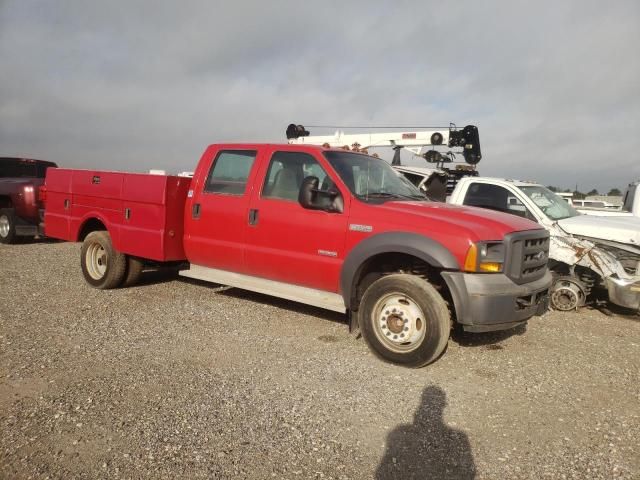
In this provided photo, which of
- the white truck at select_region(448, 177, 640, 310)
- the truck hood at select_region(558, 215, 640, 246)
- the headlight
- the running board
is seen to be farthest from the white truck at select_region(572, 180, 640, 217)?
the running board

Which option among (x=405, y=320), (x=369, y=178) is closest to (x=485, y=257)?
(x=405, y=320)

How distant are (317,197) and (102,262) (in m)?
3.71

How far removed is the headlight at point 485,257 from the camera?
3945 mm

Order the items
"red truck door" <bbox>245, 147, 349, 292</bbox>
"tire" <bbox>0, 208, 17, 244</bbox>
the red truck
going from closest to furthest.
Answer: the red truck < "red truck door" <bbox>245, 147, 349, 292</bbox> < "tire" <bbox>0, 208, 17, 244</bbox>

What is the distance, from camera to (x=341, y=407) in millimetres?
3439

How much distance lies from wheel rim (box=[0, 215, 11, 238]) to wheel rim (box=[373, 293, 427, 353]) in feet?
33.0

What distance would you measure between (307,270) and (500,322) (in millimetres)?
1882

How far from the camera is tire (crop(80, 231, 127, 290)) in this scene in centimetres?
631

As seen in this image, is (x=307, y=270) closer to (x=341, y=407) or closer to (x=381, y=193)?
(x=381, y=193)

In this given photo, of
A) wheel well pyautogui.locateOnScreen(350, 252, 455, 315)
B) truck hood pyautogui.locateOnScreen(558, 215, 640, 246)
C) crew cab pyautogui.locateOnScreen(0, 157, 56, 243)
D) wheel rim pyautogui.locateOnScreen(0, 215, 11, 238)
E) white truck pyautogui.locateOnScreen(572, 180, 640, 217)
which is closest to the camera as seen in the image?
wheel well pyautogui.locateOnScreen(350, 252, 455, 315)

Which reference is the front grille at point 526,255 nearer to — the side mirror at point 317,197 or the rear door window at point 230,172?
the side mirror at point 317,197

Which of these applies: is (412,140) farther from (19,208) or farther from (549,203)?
(19,208)

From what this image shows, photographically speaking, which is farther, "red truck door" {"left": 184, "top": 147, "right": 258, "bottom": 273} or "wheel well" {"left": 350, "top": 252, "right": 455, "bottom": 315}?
"red truck door" {"left": 184, "top": 147, "right": 258, "bottom": 273}

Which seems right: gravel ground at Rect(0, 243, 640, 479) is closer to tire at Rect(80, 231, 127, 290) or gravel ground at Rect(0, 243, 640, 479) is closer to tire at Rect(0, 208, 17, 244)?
tire at Rect(80, 231, 127, 290)
